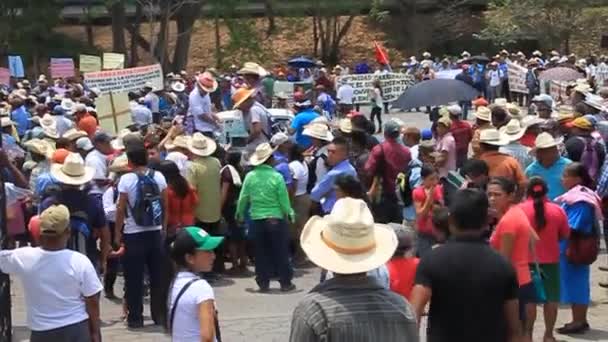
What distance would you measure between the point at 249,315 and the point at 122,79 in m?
10.8

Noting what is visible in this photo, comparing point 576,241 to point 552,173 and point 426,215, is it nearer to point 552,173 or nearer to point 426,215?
point 552,173

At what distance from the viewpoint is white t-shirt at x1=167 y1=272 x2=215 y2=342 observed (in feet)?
20.2

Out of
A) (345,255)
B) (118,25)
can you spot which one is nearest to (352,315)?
(345,255)

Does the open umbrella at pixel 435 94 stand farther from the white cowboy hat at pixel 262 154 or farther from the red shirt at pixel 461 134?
the white cowboy hat at pixel 262 154

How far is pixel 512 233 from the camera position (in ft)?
25.2

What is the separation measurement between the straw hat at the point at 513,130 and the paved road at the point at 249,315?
69.5 inches

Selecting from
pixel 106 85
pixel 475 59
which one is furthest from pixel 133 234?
pixel 475 59

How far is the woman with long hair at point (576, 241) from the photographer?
9.87m

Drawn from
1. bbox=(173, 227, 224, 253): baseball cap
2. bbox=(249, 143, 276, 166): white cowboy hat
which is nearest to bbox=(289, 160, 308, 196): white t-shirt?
bbox=(249, 143, 276, 166): white cowboy hat

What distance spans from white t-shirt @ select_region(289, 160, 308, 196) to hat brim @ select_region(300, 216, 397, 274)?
25.3 feet

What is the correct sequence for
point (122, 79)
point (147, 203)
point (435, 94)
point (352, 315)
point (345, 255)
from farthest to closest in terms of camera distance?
point (122, 79) → point (435, 94) → point (147, 203) → point (345, 255) → point (352, 315)

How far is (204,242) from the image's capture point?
633 cm

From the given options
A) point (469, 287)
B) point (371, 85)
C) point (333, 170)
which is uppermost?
point (469, 287)

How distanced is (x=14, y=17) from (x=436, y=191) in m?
39.7
